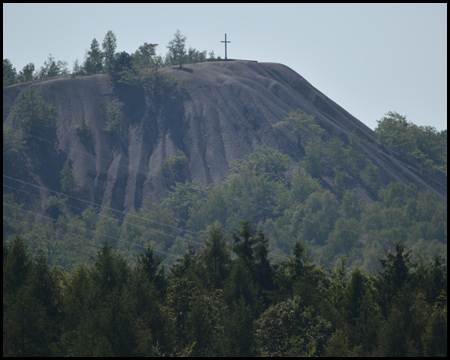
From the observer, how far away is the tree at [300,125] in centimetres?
15712

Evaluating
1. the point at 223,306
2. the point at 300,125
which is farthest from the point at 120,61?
the point at 223,306

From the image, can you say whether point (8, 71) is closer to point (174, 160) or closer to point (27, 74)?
point (27, 74)

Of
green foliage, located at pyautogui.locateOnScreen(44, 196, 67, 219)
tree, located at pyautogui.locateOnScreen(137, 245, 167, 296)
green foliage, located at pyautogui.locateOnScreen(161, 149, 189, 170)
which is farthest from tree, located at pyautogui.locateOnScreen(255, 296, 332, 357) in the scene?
green foliage, located at pyautogui.locateOnScreen(161, 149, 189, 170)

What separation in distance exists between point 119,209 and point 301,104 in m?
55.2

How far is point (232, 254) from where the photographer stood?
11156 cm

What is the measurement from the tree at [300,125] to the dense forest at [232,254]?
0.35 metres

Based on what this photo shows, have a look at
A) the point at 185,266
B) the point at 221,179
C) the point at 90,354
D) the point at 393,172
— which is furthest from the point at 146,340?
the point at 393,172

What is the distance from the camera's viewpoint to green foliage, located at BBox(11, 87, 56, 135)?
484ft

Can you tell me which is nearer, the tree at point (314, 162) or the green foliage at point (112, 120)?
the tree at point (314, 162)

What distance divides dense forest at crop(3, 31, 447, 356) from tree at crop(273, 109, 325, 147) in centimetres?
35

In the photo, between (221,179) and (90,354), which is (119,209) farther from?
(90,354)

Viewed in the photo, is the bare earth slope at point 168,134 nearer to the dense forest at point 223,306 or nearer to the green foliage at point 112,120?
the green foliage at point 112,120

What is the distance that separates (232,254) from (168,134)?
168 ft

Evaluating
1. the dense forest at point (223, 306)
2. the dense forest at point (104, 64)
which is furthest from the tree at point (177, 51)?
the dense forest at point (223, 306)
